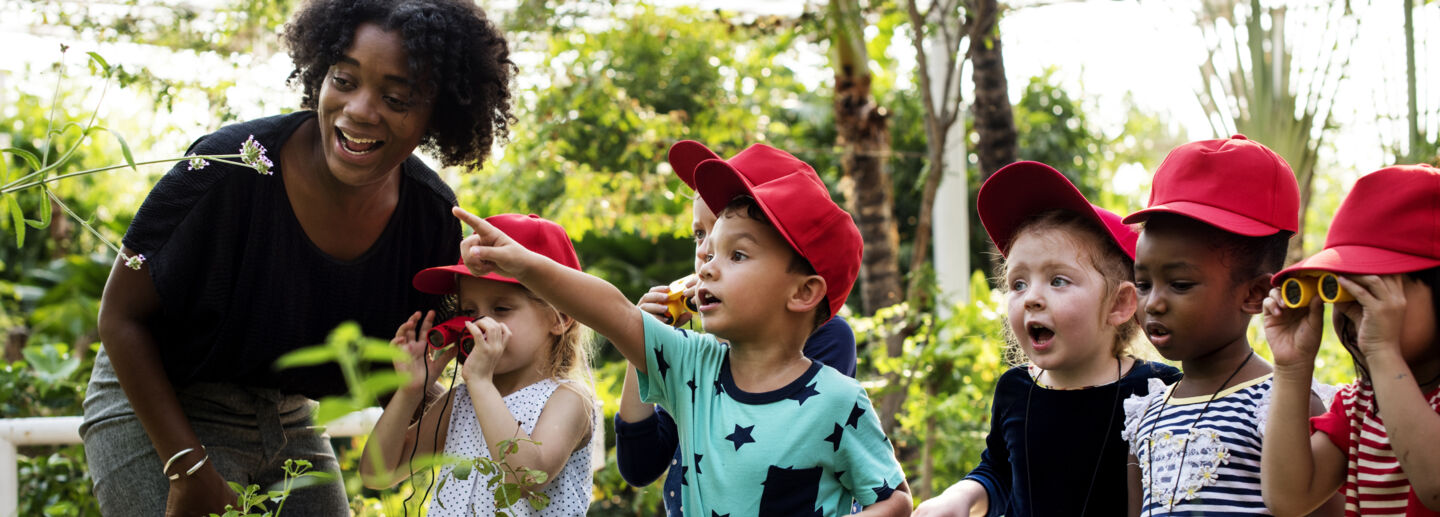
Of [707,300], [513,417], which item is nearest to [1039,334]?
[707,300]

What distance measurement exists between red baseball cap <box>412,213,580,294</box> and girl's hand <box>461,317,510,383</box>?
0.44 feet

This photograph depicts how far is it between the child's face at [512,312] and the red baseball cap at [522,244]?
0.03 m

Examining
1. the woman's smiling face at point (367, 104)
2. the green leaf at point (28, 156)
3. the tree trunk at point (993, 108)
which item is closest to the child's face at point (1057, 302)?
the woman's smiling face at point (367, 104)

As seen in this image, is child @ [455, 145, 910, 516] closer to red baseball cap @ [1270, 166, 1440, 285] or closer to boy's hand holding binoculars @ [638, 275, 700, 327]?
boy's hand holding binoculars @ [638, 275, 700, 327]

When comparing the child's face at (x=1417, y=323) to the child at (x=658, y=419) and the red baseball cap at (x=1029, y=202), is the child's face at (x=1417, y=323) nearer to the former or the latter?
the red baseball cap at (x=1029, y=202)

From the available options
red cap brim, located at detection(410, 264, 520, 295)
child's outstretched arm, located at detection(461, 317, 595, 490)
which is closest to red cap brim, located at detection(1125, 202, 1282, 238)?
child's outstretched arm, located at detection(461, 317, 595, 490)

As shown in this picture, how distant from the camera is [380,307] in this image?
253 cm

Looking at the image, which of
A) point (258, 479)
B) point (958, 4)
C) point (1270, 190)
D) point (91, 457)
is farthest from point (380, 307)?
point (958, 4)

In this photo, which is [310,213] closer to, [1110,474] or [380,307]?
[380,307]

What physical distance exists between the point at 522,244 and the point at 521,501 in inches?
21.4

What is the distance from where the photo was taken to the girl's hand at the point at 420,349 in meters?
2.40

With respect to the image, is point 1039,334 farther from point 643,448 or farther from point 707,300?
point 643,448

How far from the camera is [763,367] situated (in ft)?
6.57

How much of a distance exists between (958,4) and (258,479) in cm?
302
